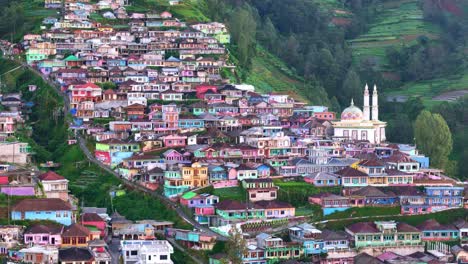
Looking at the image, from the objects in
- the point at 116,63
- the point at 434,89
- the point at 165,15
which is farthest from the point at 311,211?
the point at 434,89

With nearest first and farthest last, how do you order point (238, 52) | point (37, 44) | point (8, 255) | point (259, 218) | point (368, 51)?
point (8, 255)
point (259, 218)
point (37, 44)
point (238, 52)
point (368, 51)

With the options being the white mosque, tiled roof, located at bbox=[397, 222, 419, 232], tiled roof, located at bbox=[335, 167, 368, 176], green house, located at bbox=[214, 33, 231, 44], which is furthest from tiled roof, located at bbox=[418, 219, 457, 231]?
green house, located at bbox=[214, 33, 231, 44]

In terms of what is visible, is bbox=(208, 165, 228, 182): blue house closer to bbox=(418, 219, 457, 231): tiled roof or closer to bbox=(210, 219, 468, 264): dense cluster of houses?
bbox=(210, 219, 468, 264): dense cluster of houses

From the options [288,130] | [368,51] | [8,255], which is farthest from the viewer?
[368,51]

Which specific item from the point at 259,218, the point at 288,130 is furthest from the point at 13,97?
the point at 259,218

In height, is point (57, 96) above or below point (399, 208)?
above

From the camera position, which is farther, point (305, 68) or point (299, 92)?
point (305, 68)

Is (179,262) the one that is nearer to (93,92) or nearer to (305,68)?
(93,92)
